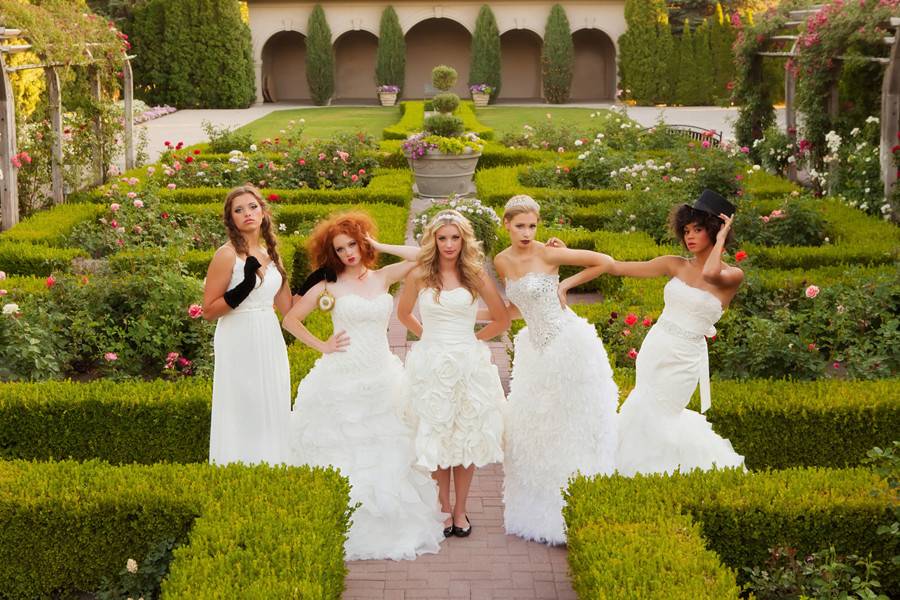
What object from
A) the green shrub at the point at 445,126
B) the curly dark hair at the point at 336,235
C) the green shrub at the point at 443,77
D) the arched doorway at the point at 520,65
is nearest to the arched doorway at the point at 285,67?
the arched doorway at the point at 520,65

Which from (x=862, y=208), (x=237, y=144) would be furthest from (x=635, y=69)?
(x=862, y=208)

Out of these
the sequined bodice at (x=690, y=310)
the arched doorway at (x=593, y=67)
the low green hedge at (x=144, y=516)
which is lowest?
the low green hedge at (x=144, y=516)

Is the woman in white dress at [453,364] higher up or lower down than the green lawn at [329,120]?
lower down

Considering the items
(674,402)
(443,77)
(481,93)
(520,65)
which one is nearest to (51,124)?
(674,402)

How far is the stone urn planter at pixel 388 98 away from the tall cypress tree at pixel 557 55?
199 inches

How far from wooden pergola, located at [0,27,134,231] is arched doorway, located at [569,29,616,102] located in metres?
23.6

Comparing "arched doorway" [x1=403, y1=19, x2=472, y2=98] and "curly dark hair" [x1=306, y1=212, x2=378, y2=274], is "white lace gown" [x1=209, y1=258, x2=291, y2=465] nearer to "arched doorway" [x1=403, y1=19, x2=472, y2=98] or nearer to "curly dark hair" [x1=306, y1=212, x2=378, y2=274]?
"curly dark hair" [x1=306, y1=212, x2=378, y2=274]

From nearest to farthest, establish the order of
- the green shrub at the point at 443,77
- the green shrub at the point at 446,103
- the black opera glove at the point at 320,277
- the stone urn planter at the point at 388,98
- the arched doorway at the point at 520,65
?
the black opera glove at the point at 320,277, the green shrub at the point at 446,103, the green shrub at the point at 443,77, the stone urn planter at the point at 388,98, the arched doorway at the point at 520,65

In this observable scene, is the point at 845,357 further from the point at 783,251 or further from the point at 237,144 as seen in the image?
the point at 237,144

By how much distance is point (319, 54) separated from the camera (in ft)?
111

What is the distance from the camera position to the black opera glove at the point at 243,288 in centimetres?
507

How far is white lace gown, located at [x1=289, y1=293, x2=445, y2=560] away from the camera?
16.6 ft

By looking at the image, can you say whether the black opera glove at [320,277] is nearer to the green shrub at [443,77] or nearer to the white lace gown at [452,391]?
the white lace gown at [452,391]

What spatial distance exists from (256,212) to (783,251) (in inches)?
236
